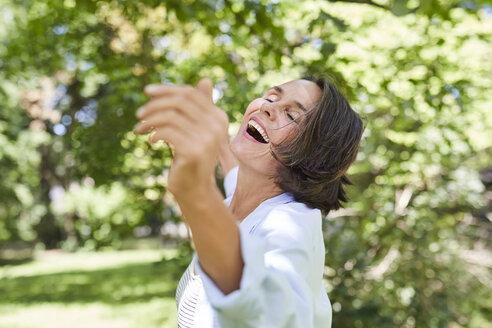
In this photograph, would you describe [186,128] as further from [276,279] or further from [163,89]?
[276,279]

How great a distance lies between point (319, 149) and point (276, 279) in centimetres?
58

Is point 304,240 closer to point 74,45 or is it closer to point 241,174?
point 241,174

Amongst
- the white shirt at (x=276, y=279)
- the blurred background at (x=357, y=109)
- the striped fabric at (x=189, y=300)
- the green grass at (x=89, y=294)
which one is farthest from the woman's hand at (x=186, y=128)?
the green grass at (x=89, y=294)

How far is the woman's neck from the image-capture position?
55.4 inches

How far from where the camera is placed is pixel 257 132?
4.74 feet

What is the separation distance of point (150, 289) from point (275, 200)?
990cm

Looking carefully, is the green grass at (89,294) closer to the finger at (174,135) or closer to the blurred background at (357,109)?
the blurred background at (357,109)

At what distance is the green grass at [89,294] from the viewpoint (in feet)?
25.1

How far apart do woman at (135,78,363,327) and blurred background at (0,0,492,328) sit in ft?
3.01

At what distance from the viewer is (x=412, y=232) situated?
5.20 meters

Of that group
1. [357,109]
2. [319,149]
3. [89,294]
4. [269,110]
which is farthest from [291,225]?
[89,294]

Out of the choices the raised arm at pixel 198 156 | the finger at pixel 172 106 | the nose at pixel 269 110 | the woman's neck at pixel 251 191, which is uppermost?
the finger at pixel 172 106

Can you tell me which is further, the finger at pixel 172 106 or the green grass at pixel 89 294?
the green grass at pixel 89 294

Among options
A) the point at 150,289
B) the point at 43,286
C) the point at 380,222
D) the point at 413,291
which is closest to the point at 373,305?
the point at 413,291
